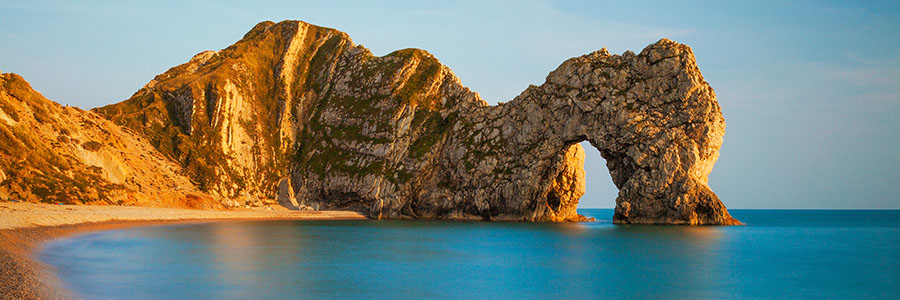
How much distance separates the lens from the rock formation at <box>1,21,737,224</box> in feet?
253

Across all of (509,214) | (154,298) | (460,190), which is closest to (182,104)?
(460,190)

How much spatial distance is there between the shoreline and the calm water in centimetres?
115

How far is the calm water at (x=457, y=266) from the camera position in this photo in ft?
Result: 96.3

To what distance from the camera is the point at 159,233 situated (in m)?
53.7

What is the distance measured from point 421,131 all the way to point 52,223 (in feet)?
189

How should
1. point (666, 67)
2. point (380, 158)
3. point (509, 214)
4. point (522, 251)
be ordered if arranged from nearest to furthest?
point (522, 251) → point (666, 67) → point (509, 214) → point (380, 158)

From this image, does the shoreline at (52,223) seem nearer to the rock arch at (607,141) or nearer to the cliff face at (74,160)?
the cliff face at (74,160)

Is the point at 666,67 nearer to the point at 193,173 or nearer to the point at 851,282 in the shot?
the point at 851,282

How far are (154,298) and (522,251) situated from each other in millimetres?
29097

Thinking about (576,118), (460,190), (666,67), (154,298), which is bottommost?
(154,298)

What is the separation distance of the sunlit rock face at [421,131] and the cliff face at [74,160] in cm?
599

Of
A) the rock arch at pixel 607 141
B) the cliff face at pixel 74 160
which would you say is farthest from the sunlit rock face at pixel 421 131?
the cliff face at pixel 74 160

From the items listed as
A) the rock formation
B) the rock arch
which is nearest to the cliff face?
the rock formation

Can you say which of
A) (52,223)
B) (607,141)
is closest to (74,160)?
(52,223)
